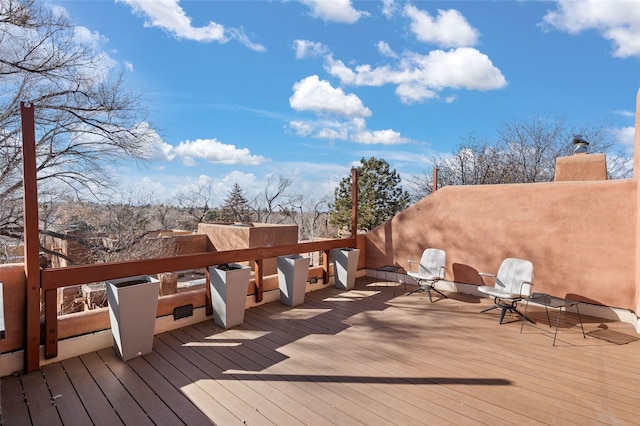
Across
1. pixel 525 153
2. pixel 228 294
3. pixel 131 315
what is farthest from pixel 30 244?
pixel 525 153

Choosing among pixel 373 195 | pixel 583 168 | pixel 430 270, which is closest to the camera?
pixel 583 168

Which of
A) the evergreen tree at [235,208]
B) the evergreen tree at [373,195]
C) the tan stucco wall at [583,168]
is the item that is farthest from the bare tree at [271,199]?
the tan stucco wall at [583,168]

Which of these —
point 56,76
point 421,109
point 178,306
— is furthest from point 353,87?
point 178,306

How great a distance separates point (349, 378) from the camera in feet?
8.80

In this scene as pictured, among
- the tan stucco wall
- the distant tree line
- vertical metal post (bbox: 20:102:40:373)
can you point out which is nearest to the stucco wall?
the tan stucco wall

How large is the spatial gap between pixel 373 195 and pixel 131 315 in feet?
46.2

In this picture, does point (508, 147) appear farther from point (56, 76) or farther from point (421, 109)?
point (56, 76)

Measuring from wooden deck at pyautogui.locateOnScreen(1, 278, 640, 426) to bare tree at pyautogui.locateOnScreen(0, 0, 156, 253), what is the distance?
237 inches

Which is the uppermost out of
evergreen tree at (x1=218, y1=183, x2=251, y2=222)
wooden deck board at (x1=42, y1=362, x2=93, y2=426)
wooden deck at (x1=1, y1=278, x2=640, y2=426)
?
evergreen tree at (x1=218, y1=183, x2=251, y2=222)

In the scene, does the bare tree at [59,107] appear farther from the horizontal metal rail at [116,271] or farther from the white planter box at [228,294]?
the white planter box at [228,294]

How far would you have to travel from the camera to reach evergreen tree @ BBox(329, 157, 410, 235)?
53.1ft

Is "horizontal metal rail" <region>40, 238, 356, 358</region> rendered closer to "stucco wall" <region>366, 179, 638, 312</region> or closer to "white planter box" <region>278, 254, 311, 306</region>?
"white planter box" <region>278, 254, 311, 306</region>

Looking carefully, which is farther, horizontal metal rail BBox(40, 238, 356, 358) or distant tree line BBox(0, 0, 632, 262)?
distant tree line BBox(0, 0, 632, 262)

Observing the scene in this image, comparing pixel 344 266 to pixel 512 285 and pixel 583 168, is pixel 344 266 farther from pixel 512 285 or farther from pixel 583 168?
pixel 583 168
